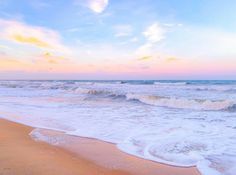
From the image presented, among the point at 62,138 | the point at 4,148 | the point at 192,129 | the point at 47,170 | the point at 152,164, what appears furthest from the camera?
the point at 192,129

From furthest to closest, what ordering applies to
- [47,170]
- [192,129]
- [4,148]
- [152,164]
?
1. [192,129]
2. [4,148]
3. [152,164]
4. [47,170]

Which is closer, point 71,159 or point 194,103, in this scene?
point 71,159

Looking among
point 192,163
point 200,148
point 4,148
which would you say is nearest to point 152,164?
point 192,163

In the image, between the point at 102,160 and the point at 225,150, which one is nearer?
the point at 102,160

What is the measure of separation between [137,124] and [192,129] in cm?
171

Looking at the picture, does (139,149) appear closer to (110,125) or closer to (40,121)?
(110,125)

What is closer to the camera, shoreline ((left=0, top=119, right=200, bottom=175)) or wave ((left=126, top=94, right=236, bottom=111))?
shoreline ((left=0, top=119, right=200, bottom=175))

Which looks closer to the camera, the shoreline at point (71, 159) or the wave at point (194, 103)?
the shoreline at point (71, 159)

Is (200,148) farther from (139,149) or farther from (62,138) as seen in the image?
(62,138)

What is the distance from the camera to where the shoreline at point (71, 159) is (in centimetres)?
391

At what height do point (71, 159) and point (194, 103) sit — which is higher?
point (194, 103)

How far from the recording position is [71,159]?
15.0 feet

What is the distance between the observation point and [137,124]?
8039mm

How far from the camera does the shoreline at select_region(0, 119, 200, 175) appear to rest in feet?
12.8
